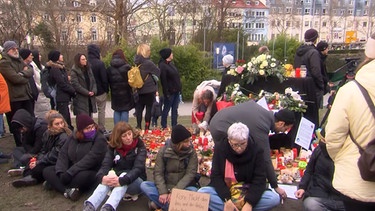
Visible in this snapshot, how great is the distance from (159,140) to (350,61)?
3673 mm

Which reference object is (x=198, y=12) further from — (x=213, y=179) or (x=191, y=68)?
(x=213, y=179)

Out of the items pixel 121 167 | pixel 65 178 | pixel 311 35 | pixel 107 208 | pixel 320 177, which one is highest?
pixel 311 35

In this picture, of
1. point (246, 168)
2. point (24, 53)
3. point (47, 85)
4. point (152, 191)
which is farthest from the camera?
point (24, 53)

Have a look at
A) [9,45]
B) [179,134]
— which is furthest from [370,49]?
[9,45]

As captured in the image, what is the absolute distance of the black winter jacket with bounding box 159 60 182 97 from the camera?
7137 millimetres

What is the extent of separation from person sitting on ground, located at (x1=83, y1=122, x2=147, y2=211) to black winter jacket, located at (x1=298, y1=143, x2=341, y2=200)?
66.4 inches

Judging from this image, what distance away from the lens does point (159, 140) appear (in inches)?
246

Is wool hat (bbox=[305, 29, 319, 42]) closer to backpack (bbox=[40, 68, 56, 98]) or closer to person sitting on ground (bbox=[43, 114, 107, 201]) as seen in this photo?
person sitting on ground (bbox=[43, 114, 107, 201])

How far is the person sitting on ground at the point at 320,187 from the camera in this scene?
11.1 ft

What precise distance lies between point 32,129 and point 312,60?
178 inches

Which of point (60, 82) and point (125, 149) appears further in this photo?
point (60, 82)

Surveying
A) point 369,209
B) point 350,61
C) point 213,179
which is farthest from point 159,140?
point 369,209

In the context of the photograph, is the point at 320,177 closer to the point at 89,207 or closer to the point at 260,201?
the point at 260,201

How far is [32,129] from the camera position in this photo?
4965mm
